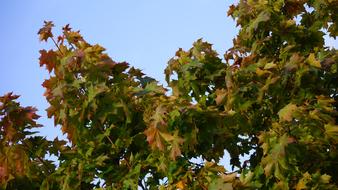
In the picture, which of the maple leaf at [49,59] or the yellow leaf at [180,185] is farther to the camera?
the maple leaf at [49,59]

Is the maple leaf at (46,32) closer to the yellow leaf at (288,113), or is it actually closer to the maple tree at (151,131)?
the maple tree at (151,131)

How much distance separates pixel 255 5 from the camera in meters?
8.52

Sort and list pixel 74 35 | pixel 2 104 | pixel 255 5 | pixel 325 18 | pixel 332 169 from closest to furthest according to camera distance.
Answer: pixel 2 104
pixel 74 35
pixel 332 169
pixel 255 5
pixel 325 18

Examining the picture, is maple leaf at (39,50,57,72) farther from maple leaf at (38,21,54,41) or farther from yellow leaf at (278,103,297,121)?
yellow leaf at (278,103,297,121)

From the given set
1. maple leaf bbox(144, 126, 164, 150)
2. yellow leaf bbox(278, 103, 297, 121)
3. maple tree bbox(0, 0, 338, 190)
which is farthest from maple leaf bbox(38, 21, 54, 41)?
yellow leaf bbox(278, 103, 297, 121)

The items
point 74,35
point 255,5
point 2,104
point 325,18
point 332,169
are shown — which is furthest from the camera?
point 325,18

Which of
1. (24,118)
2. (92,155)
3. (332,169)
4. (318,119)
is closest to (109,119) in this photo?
(92,155)

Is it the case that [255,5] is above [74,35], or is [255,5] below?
above

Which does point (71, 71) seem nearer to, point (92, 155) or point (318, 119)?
point (92, 155)

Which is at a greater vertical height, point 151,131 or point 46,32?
point 46,32

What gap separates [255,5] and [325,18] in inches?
70.3

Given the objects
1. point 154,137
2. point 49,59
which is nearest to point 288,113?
point 154,137

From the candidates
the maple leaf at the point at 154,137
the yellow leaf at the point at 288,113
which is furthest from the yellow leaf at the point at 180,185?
the yellow leaf at the point at 288,113

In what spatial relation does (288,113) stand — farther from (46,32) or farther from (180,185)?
(46,32)
